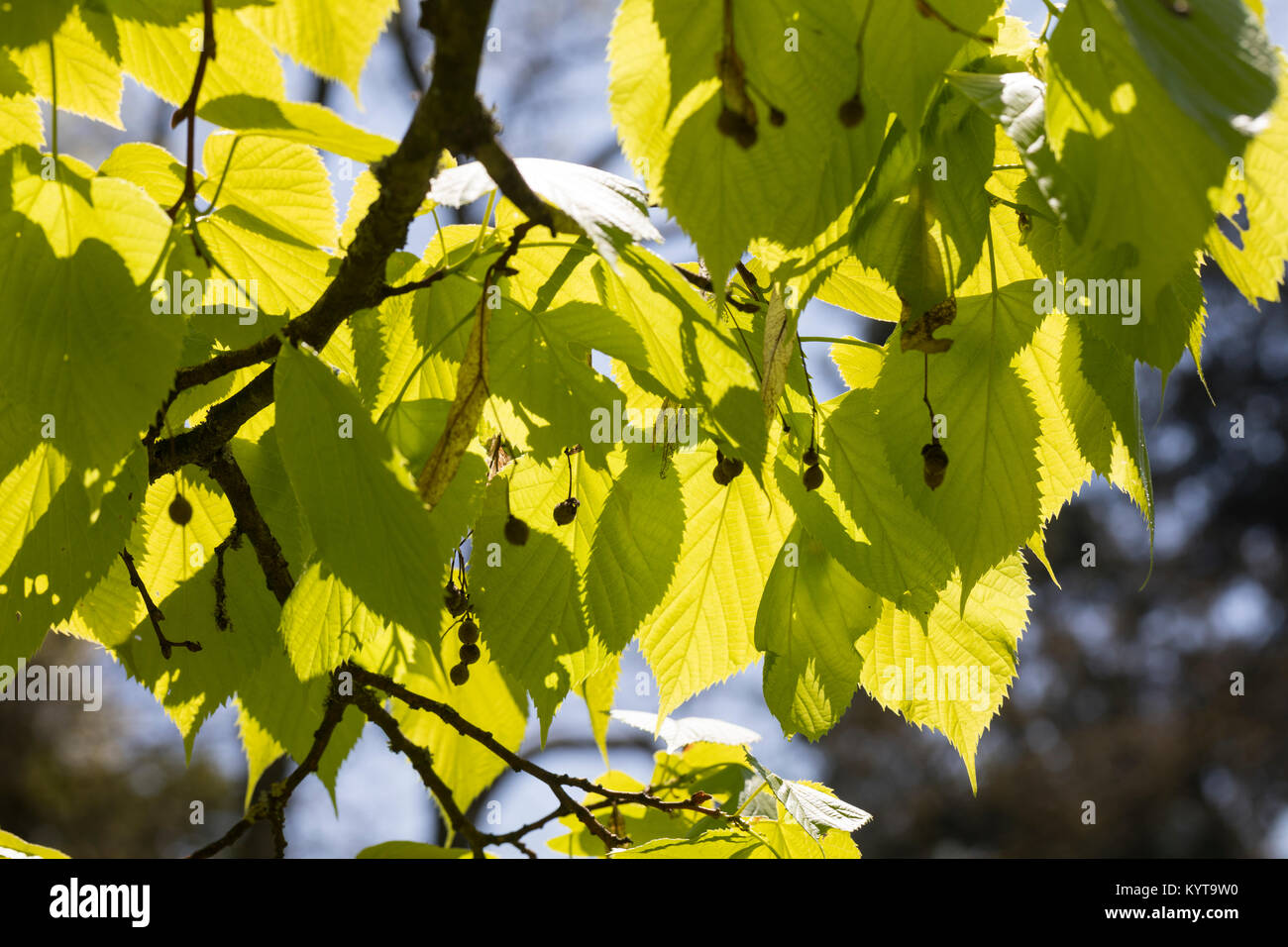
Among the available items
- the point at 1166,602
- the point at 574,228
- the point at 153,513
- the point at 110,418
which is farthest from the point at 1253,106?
the point at 1166,602

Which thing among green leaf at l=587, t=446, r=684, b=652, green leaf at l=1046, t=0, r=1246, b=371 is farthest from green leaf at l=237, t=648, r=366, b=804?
green leaf at l=1046, t=0, r=1246, b=371

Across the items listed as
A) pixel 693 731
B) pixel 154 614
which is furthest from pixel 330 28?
pixel 693 731

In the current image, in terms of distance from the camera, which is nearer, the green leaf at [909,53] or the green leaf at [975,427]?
the green leaf at [909,53]

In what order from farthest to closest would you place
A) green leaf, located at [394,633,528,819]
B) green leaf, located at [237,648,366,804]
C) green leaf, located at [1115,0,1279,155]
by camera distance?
green leaf, located at [394,633,528,819] → green leaf, located at [237,648,366,804] → green leaf, located at [1115,0,1279,155]

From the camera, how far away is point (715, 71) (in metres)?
0.59

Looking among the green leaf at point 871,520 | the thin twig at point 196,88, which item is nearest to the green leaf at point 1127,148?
the green leaf at point 871,520

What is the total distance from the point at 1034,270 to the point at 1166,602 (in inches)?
468

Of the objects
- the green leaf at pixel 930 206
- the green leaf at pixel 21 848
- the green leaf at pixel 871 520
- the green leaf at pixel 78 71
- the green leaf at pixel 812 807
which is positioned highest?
the green leaf at pixel 78 71

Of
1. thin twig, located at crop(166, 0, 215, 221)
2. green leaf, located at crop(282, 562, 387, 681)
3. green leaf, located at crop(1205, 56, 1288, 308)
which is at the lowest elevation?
green leaf, located at crop(282, 562, 387, 681)

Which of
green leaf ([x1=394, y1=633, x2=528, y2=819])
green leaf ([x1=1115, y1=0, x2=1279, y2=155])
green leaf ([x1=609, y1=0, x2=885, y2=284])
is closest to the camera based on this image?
green leaf ([x1=1115, y1=0, x2=1279, y2=155])

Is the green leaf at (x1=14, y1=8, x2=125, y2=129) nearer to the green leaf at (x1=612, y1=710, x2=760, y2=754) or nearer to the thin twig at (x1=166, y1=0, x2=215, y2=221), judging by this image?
the thin twig at (x1=166, y1=0, x2=215, y2=221)

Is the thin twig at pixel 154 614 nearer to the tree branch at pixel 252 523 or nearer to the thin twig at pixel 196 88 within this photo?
the tree branch at pixel 252 523
